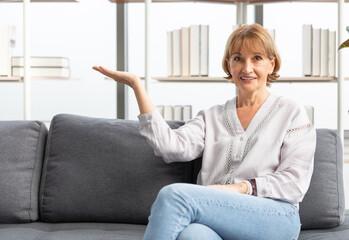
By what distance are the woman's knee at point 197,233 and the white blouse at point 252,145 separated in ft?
1.03

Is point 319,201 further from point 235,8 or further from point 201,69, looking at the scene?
point 235,8

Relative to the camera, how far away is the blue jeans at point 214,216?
1575mm

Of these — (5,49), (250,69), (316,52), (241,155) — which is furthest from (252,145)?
(5,49)

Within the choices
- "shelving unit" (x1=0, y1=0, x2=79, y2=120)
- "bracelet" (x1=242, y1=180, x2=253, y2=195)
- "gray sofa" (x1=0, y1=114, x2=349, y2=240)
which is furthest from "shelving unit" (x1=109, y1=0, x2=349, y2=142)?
"bracelet" (x1=242, y1=180, x2=253, y2=195)

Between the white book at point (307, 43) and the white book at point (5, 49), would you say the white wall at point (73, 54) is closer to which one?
the white book at point (5, 49)

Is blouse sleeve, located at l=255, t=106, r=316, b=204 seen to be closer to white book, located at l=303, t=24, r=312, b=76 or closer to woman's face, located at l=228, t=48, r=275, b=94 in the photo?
woman's face, located at l=228, t=48, r=275, b=94

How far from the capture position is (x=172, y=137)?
79.7 inches

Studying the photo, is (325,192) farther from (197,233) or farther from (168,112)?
(168,112)

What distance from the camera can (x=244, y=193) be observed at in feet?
6.02

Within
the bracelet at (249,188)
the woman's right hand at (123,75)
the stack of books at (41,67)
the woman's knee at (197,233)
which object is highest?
the stack of books at (41,67)

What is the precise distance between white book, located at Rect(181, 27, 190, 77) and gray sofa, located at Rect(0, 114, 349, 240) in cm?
105

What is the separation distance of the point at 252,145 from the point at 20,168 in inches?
37.7

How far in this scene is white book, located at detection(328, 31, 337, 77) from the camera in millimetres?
3223

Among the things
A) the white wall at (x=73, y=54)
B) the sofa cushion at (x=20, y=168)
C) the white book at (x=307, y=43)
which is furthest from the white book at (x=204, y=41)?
the sofa cushion at (x=20, y=168)
